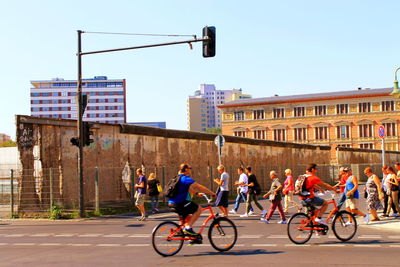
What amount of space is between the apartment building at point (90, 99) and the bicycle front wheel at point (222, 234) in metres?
166

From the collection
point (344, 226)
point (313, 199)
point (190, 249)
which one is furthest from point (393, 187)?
point (190, 249)

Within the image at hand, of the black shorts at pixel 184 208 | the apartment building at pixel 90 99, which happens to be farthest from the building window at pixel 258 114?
the black shorts at pixel 184 208

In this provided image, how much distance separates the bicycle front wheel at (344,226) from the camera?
513 inches

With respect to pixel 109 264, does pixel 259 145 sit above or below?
above

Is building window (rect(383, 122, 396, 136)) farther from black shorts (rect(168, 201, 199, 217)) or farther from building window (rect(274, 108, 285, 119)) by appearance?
black shorts (rect(168, 201, 199, 217))

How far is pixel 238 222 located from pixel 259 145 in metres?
23.9

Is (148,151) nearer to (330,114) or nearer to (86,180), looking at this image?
(86,180)

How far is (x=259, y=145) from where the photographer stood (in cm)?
4209

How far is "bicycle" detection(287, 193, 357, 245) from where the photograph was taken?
12586 mm

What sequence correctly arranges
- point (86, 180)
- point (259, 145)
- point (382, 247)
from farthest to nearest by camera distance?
point (259, 145), point (86, 180), point (382, 247)

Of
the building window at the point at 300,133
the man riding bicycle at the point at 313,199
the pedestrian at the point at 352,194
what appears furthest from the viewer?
the building window at the point at 300,133

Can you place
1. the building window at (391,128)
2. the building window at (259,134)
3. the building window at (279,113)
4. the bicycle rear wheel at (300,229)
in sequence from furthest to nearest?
the building window at (259,134) → the building window at (279,113) → the building window at (391,128) → the bicycle rear wheel at (300,229)

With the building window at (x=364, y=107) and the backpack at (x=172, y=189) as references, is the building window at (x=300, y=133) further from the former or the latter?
the backpack at (x=172, y=189)

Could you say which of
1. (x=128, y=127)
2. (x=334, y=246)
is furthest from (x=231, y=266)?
(x=128, y=127)
